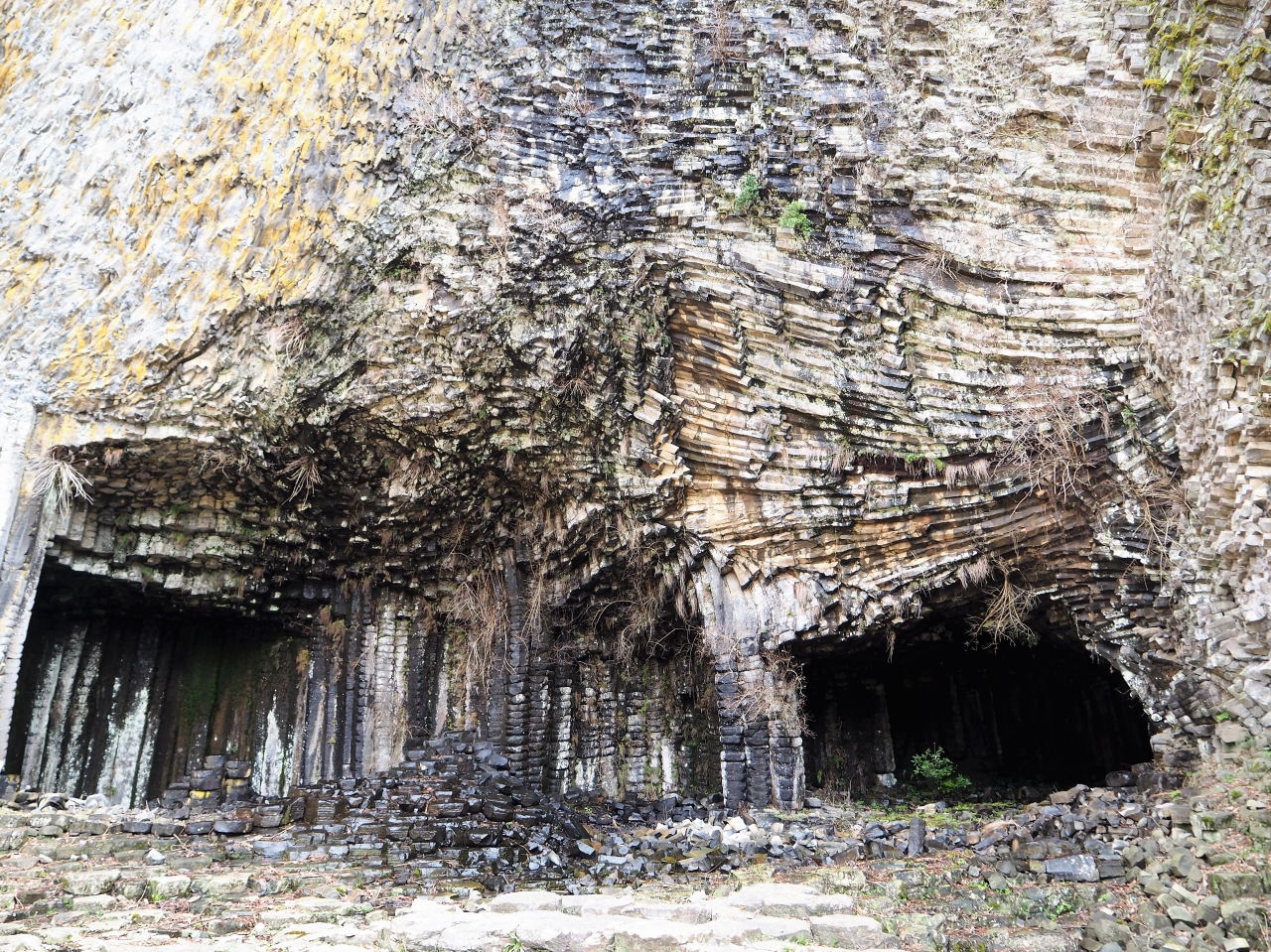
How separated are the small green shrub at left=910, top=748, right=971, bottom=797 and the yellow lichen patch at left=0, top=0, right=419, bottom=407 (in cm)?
1028

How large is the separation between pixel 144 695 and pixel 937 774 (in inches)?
447

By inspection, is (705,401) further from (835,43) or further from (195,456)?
(195,456)

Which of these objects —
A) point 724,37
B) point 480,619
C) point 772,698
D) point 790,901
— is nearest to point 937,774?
point 772,698

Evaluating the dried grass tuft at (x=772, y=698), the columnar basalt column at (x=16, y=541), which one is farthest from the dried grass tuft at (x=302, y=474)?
the dried grass tuft at (x=772, y=698)

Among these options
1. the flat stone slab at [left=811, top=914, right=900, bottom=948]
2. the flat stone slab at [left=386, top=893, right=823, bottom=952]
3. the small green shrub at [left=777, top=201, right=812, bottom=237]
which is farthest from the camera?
the small green shrub at [left=777, top=201, right=812, bottom=237]

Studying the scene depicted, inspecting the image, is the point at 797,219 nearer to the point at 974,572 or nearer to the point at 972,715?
the point at 974,572

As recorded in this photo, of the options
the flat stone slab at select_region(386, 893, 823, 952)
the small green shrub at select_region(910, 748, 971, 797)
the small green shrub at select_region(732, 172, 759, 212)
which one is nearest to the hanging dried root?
the small green shrub at select_region(910, 748, 971, 797)

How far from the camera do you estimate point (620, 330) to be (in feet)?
37.6

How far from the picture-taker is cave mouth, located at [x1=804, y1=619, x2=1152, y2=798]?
13344mm

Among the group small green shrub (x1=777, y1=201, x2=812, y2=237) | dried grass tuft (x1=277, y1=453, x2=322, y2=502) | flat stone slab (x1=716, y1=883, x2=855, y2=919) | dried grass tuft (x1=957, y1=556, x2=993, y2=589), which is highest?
small green shrub (x1=777, y1=201, x2=812, y2=237)

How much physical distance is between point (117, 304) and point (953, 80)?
1061 centimetres

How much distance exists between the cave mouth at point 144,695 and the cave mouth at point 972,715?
8133 mm

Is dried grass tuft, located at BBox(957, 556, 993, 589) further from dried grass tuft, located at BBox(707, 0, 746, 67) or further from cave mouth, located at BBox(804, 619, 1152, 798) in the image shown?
dried grass tuft, located at BBox(707, 0, 746, 67)

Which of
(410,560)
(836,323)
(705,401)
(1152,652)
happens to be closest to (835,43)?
(836,323)
